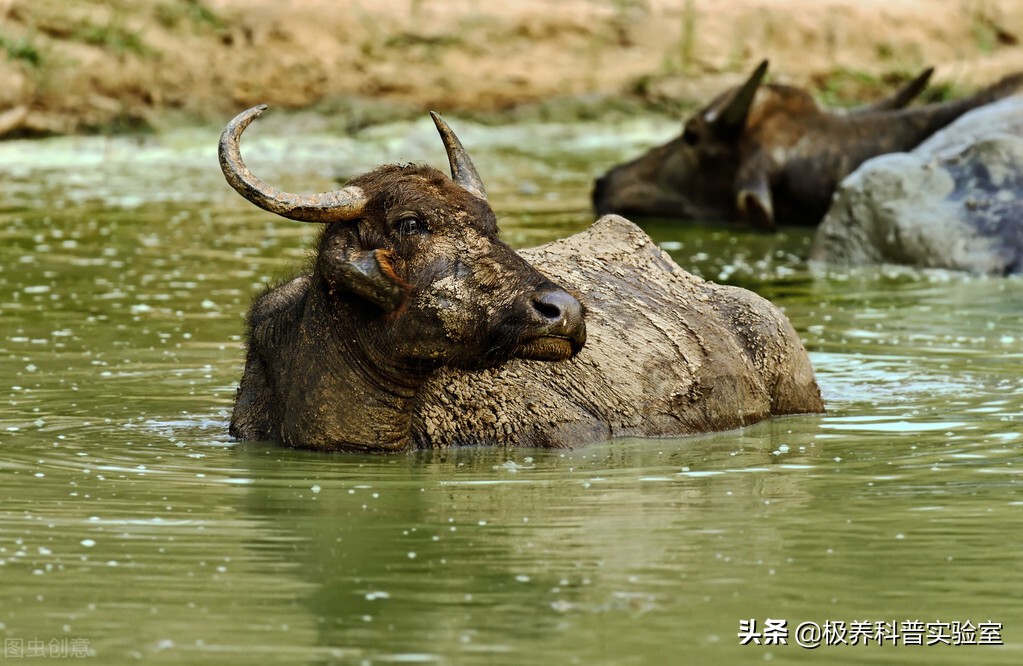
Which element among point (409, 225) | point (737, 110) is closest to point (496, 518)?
point (409, 225)

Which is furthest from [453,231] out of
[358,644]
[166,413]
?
[358,644]

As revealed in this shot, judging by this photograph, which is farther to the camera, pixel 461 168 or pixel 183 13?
pixel 183 13

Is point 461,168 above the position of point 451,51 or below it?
below

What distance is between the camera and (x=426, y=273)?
807cm

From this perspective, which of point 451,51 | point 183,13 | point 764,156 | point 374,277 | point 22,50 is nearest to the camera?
point 374,277

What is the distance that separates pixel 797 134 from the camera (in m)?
18.9

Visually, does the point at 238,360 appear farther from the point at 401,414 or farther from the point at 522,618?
the point at 522,618

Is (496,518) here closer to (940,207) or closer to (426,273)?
(426,273)

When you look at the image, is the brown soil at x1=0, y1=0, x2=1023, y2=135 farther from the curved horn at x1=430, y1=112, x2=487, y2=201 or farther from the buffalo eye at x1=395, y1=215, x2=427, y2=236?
the buffalo eye at x1=395, y1=215, x2=427, y2=236

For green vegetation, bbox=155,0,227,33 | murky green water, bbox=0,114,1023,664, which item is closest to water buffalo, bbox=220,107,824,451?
murky green water, bbox=0,114,1023,664

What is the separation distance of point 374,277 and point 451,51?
705 inches

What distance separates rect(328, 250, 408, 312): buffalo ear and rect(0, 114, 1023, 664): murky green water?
0.76 m

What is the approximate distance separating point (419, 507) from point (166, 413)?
8.90 ft

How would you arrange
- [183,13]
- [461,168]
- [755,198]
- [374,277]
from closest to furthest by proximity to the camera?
1. [374,277]
2. [461,168]
3. [755,198]
4. [183,13]
